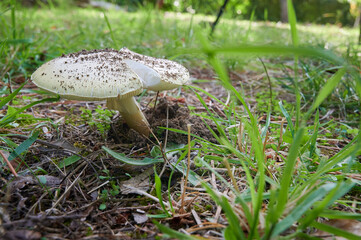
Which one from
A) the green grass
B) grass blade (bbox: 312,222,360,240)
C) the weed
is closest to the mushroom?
the green grass

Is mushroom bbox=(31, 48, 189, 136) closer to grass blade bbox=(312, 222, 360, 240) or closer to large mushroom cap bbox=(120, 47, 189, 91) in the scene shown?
large mushroom cap bbox=(120, 47, 189, 91)

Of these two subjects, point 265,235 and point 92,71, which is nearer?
point 265,235

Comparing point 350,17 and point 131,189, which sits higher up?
point 350,17


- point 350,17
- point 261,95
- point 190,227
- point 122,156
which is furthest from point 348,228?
point 350,17

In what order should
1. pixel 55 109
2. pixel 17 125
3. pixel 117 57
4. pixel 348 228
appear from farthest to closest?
pixel 55 109 → pixel 17 125 → pixel 117 57 → pixel 348 228

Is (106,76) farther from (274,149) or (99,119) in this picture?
(274,149)

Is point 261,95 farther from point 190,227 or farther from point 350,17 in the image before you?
point 350,17
